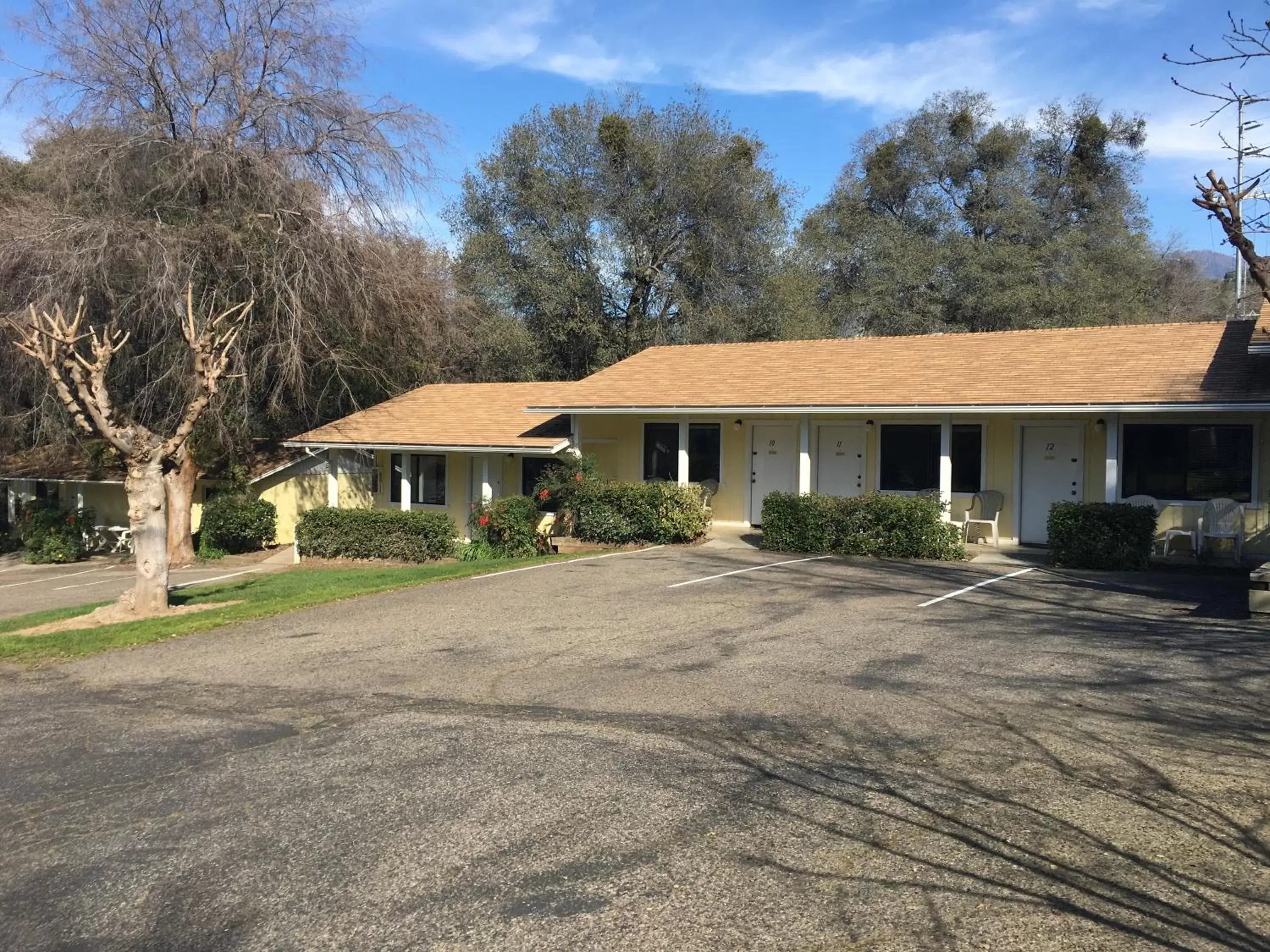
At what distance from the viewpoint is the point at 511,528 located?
20484mm

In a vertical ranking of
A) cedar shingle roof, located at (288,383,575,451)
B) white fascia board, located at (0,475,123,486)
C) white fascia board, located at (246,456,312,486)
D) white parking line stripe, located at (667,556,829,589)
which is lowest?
white parking line stripe, located at (667,556,829,589)

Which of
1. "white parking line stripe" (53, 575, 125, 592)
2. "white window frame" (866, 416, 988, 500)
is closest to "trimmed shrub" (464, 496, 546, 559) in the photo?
"white window frame" (866, 416, 988, 500)

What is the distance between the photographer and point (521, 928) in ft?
13.7

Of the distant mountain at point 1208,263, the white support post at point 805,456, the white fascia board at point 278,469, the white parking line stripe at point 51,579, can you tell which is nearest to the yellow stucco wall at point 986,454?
the white support post at point 805,456

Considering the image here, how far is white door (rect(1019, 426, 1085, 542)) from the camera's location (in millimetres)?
18172

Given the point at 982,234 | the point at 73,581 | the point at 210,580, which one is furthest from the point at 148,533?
the point at 982,234

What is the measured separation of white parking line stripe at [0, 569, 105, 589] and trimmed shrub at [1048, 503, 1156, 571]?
20819 mm

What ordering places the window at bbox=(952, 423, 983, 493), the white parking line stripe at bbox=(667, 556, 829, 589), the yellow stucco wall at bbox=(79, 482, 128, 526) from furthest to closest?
the yellow stucco wall at bbox=(79, 482, 128, 526)
the window at bbox=(952, 423, 983, 493)
the white parking line stripe at bbox=(667, 556, 829, 589)

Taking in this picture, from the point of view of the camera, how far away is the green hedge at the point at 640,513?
19.0m

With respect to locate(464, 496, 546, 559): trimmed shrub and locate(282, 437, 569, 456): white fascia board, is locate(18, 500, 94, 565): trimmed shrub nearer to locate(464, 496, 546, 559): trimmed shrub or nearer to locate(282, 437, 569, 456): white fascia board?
locate(282, 437, 569, 456): white fascia board

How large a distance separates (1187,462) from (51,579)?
2347 cm

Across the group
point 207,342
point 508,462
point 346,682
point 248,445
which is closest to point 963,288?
point 508,462

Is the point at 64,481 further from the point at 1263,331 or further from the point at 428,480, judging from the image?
the point at 1263,331

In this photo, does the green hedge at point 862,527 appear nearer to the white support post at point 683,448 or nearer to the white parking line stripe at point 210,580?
the white support post at point 683,448
